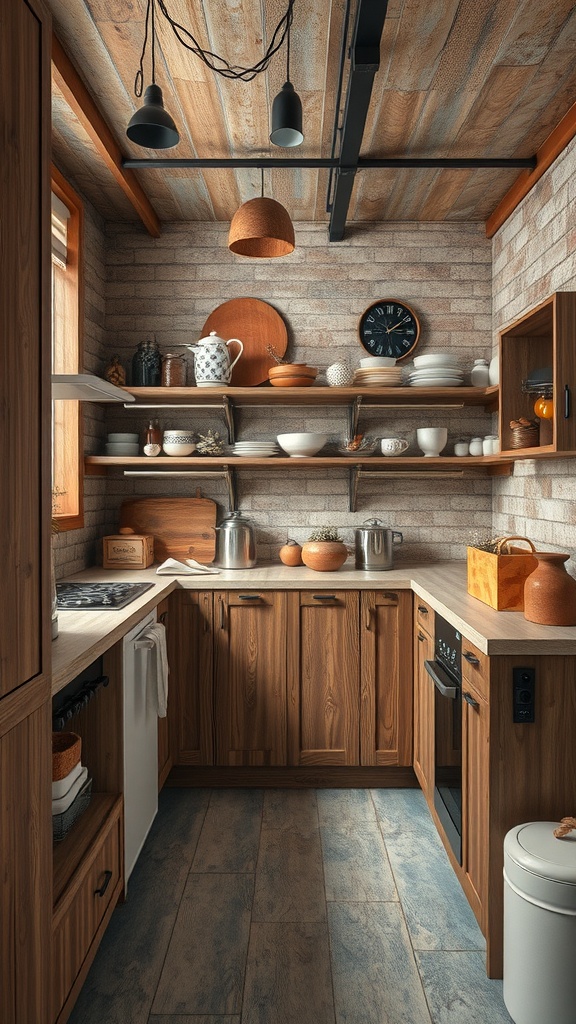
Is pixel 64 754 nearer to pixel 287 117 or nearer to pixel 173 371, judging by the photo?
pixel 287 117

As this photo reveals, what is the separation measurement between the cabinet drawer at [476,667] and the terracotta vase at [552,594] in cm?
21

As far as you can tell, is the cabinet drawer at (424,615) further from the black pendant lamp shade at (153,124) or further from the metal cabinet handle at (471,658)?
the black pendant lamp shade at (153,124)

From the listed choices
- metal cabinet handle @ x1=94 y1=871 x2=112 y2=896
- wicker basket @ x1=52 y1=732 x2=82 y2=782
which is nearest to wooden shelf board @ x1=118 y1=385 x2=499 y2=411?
wicker basket @ x1=52 y1=732 x2=82 y2=782

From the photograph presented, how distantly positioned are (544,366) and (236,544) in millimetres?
1582

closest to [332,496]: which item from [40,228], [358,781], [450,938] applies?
[358,781]

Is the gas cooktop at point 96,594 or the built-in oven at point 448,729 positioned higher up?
the gas cooktop at point 96,594

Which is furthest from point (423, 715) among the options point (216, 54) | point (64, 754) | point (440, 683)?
point (216, 54)

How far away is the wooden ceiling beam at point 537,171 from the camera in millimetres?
2465

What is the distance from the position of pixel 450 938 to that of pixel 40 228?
7.17ft

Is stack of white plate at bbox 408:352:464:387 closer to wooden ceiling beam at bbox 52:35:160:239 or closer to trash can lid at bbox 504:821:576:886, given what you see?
wooden ceiling beam at bbox 52:35:160:239

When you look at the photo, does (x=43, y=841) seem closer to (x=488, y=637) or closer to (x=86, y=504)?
(x=488, y=637)

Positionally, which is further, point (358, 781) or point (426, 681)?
point (358, 781)

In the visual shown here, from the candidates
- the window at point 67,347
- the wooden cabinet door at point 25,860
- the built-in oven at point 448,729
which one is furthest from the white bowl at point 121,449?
the wooden cabinet door at point 25,860

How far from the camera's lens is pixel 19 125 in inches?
49.8
